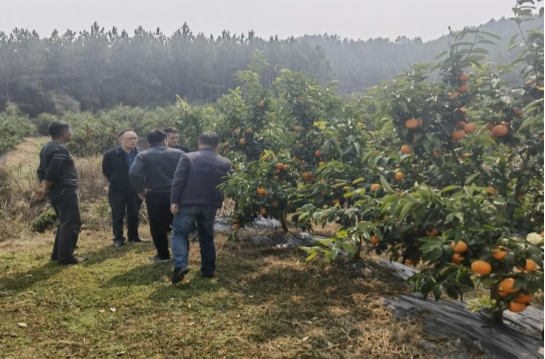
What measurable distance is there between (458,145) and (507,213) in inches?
38.1

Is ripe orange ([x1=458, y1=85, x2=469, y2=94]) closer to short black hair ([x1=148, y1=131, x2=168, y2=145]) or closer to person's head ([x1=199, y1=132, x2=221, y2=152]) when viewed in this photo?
person's head ([x1=199, y1=132, x2=221, y2=152])

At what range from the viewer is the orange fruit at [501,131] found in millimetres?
2908

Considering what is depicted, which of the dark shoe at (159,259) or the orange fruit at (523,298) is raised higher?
the orange fruit at (523,298)

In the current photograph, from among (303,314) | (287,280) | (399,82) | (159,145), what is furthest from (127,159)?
(399,82)

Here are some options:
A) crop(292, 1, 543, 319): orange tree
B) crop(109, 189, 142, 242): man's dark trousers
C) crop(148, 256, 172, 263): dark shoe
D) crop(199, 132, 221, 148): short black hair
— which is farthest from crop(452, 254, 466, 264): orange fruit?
crop(109, 189, 142, 242): man's dark trousers

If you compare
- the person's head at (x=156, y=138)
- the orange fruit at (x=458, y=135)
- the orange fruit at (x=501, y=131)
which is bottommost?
the person's head at (x=156, y=138)

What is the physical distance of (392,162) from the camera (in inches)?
156

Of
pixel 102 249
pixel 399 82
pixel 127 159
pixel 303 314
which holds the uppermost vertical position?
pixel 399 82

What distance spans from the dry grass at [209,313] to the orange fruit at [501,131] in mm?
1581

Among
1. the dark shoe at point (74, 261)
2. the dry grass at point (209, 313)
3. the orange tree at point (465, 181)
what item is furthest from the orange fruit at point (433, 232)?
the dark shoe at point (74, 261)

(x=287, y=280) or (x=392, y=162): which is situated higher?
(x=392, y=162)

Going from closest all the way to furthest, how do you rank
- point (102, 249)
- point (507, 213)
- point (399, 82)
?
point (507, 213) < point (399, 82) < point (102, 249)

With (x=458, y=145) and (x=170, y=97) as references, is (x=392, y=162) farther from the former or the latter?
(x=170, y=97)

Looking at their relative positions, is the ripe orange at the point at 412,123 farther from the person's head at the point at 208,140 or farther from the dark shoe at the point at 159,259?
the dark shoe at the point at 159,259
